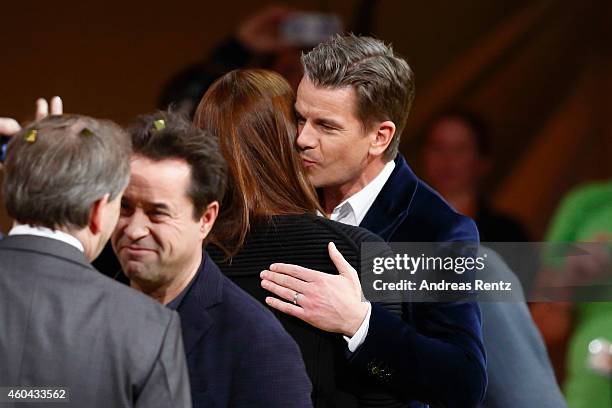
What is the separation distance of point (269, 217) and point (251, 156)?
0.10 metres

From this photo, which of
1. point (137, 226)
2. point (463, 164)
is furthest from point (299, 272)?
point (463, 164)

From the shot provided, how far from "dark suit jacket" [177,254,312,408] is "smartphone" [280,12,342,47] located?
1.56 metres

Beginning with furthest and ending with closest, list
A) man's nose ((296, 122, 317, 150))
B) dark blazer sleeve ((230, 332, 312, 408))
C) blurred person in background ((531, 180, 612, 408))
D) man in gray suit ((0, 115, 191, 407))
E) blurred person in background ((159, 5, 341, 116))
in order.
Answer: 1. blurred person in background ((159, 5, 341, 116))
2. blurred person in background ((531, 180, 612, 408))
3. man's nose ((296, 122, 317, 150))
4. dark blazer sleeve ((230, 332, 312, 408))
5. man in gray suit ((0, 115, 191, 407))

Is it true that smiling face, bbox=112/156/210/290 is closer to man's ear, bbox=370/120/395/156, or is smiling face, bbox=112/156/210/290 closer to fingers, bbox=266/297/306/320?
fingers, bbox=266/297/306/320

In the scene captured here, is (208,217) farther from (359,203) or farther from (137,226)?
(359,203)

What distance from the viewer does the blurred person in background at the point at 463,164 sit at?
3355mm

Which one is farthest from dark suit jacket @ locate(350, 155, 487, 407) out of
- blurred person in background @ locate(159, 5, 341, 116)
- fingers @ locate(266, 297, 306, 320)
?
blurred person in background @ locate(159, 5, 341, 116)

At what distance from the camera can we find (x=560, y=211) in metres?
3.76

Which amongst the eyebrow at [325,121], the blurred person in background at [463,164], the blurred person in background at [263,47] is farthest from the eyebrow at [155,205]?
the blurred person in background at [463,164]

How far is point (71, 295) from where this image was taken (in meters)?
1.58

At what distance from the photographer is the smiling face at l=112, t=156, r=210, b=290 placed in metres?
1.75

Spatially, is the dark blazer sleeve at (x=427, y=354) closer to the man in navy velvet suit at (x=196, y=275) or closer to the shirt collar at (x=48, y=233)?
the man in navy velvet suit at (x=196, y=275)

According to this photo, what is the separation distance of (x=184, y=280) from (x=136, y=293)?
0.21m

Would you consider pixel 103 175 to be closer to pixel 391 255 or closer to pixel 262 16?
pixel 391 255
